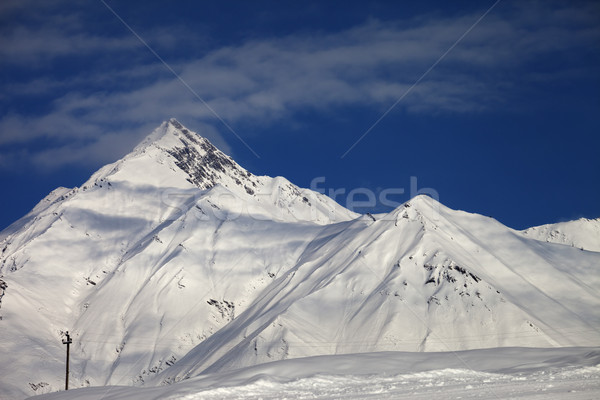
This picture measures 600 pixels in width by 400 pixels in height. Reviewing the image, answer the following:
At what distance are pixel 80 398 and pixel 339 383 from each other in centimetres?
1489

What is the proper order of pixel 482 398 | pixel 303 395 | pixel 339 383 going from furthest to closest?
pixel 339 383, pixel 303 395, pixel 482 398

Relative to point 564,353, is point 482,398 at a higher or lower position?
lower

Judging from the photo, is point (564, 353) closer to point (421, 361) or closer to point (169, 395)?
point (421, 361)

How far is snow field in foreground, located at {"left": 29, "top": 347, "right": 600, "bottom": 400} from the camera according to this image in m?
35.1

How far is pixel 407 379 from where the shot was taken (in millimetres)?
41312

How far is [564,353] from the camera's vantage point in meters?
46.8

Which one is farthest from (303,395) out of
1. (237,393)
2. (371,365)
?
(371,365)

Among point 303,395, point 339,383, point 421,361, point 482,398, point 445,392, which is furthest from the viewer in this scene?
point 421,361

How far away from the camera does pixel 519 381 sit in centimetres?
3712

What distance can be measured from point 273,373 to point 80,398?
11272 mm

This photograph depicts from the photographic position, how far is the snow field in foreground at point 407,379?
35062mm

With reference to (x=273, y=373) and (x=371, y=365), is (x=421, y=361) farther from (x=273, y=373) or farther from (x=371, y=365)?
(x=273, y=373)

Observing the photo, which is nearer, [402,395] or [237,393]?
[402,395]

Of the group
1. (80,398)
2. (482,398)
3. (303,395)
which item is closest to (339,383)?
(303,395)
